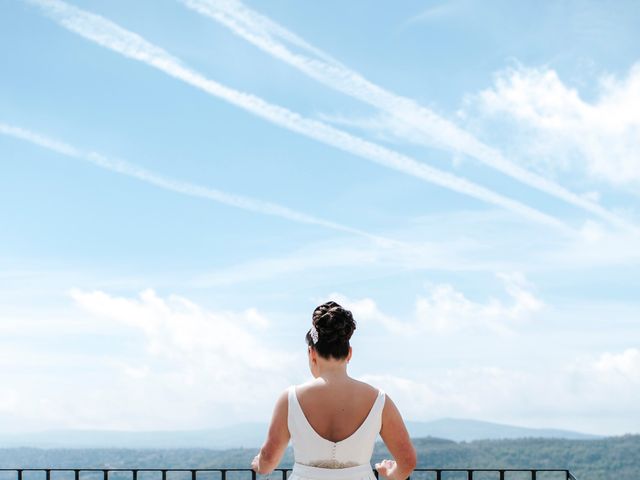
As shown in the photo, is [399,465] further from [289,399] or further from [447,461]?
[447,461]

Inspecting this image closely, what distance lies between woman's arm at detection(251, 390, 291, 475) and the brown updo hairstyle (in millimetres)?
262

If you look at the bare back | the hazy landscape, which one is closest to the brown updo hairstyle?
the bare back

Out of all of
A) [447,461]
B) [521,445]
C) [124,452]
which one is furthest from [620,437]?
[124,452]

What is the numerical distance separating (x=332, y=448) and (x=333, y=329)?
0.50 m

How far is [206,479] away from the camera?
344ft

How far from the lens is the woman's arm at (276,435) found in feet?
10.6

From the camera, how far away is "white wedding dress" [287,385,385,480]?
323cm

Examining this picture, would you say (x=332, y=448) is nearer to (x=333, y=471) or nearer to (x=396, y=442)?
(x=333, y=471)

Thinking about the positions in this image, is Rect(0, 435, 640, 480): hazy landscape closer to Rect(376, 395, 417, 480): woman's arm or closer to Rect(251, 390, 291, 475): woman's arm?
Rect(376, 395, 417, 480): woman's arm

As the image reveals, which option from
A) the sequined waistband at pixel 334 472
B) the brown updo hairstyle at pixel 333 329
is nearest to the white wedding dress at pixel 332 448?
the sequined waistband at pixel 334 472

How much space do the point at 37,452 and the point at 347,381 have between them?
13580cm

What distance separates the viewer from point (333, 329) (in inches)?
123

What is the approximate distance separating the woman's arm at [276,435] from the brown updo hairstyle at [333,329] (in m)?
0.26

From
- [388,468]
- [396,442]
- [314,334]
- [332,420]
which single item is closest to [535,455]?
[388,468]
